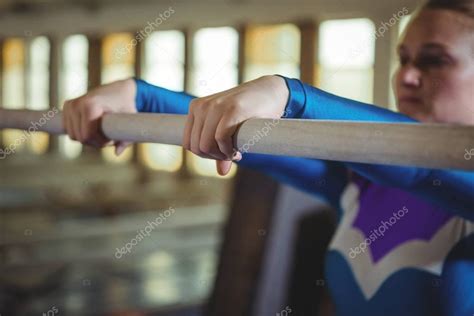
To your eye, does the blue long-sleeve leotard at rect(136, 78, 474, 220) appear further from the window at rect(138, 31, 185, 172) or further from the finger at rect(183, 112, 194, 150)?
the window at rect(138, 31, 185, 172)

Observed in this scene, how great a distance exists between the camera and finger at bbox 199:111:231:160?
0.66 meters

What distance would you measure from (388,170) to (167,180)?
807 cm

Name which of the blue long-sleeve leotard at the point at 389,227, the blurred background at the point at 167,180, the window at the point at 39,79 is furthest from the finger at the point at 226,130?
the window at the point at 39,79

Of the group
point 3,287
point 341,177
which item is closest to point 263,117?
point 341,177

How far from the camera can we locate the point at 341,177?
1.24m

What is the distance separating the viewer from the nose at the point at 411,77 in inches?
39.5

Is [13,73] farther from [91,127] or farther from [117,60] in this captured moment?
[91,127]

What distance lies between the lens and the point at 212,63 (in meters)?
8.47

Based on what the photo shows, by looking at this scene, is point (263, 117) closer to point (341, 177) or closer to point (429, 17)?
point (429, 17)

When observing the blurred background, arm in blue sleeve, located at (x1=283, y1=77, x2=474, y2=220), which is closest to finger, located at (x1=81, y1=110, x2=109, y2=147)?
arm in blue sleeve, located at (x1=283, y1=77, x2=474, y2=220)

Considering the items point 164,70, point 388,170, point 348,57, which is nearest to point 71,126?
point 388,170

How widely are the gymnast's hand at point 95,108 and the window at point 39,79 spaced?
382 inches

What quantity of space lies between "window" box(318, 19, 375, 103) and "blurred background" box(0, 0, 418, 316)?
0.06ft

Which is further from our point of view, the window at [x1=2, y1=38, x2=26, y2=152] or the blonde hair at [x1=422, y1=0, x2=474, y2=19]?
the window at [x1=2, y1=38, x2=26, y2=152]
